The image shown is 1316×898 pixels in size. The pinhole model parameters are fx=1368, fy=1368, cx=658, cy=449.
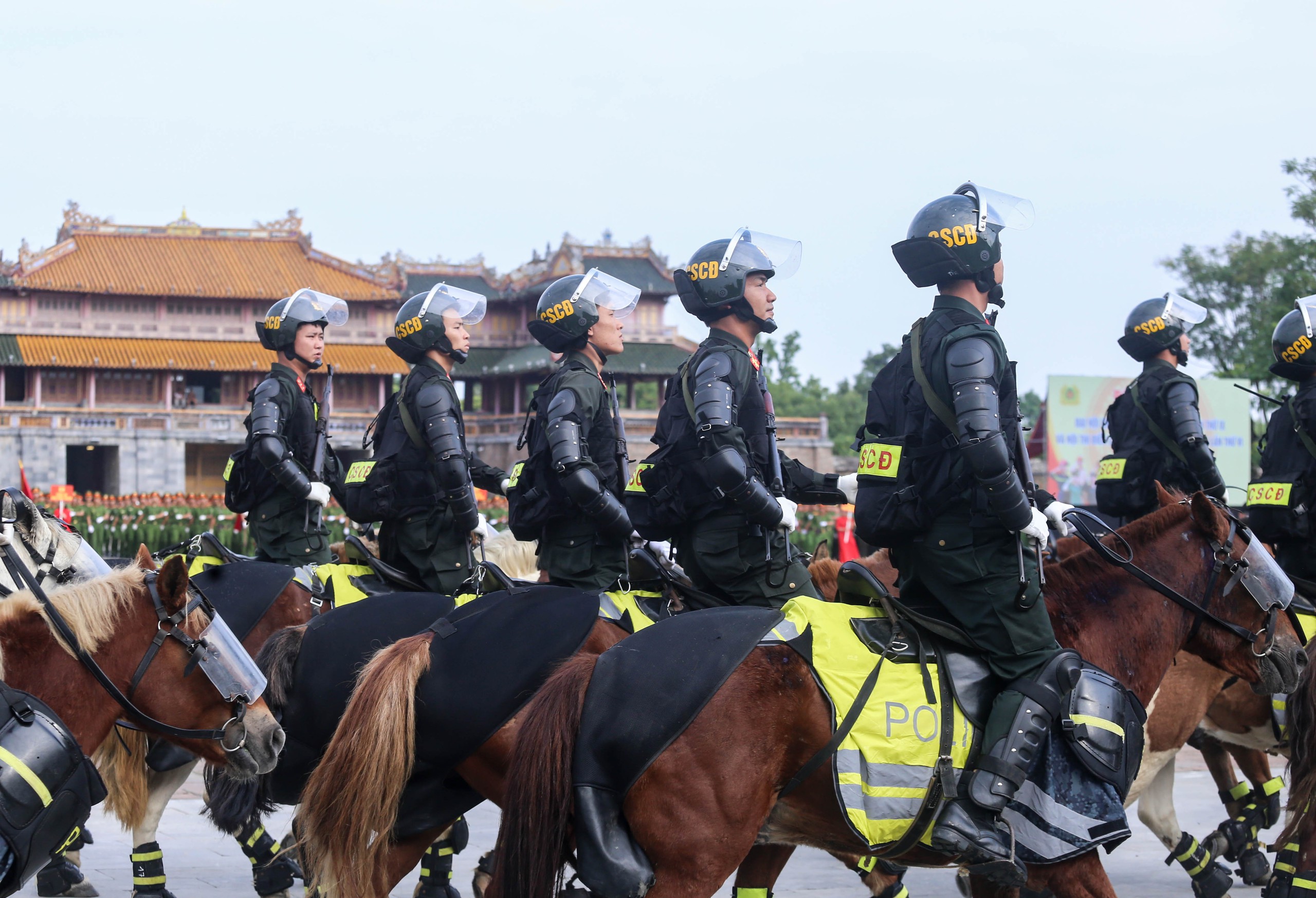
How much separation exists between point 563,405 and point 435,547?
54.7 inches

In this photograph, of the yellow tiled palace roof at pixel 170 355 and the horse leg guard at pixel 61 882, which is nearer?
the horse leg guard at pixel 61 882

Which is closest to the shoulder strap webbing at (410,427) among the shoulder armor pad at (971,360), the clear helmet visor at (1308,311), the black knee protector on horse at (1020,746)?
the shoulder armor pad at (971,360)

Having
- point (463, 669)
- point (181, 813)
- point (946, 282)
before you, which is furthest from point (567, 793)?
point (181, 813)

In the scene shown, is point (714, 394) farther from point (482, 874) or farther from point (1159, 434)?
point (1159, 434)

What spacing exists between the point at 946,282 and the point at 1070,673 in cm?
143

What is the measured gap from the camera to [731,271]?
602cm

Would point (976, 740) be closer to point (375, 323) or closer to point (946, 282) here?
point (946, 282)

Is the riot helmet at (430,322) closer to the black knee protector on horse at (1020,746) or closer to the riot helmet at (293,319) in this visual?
the riot helmet at (293,319)

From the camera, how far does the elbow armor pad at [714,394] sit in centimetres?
548

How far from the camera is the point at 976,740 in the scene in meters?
4.32

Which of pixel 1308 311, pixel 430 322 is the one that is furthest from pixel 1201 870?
pixel 430 322

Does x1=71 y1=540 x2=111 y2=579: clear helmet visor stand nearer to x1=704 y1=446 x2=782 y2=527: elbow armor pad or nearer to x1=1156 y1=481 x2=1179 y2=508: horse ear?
x1=704 y1=446 x2=782 y2=527: elbow armor pad

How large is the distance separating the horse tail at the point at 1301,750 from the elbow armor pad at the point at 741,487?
2.18m

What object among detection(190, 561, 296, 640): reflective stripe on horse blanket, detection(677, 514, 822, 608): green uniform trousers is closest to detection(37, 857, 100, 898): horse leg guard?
detection(190, 561, 296, 640): reflective stripe on horse blanket
